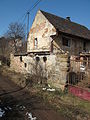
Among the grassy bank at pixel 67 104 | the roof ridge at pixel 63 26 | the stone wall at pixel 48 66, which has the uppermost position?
the roof ridge at pixel 63 26

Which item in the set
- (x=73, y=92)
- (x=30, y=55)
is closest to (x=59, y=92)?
(x=73, y=92)

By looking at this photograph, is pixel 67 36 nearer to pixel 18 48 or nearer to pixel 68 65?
pixel 68 65

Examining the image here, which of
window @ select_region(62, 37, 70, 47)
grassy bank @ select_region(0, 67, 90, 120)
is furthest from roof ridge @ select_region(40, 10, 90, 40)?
grassy bank @ select_region(0, 67, 90, 120)

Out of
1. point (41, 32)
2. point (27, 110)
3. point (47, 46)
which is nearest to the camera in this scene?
point (27, 110)

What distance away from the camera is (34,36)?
19.1 m

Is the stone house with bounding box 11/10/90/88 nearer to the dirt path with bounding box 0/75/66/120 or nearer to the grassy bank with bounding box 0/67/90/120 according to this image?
the grassy bank with bounding box 0/67/90/120

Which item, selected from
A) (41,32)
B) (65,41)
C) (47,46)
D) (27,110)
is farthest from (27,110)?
(41,32)

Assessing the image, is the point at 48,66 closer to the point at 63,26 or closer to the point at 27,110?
the point at 27,110

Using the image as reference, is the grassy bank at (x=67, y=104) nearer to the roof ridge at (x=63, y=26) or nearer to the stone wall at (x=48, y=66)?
Result: the stone wall at (x=48, y=66)

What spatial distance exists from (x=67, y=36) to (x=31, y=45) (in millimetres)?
6094

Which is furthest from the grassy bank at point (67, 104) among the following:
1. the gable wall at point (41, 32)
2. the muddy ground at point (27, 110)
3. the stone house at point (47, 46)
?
the gable wall at point (41, 32)

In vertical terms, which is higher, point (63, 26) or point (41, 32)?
Answer: point (63, 26)

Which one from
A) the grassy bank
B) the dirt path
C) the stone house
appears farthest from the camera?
the stone house

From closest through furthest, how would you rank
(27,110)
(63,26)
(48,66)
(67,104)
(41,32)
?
(27,110), (67,104), (48,66), (63,26), (41,32)
